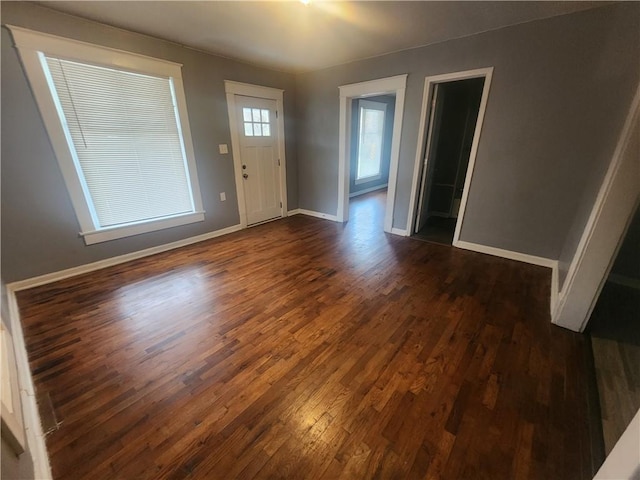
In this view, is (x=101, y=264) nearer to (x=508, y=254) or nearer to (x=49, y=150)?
(x=49, y=150)

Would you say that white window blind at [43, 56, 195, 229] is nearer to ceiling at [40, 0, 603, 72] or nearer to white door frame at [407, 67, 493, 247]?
ceiling at [40, 0, 603, 72]

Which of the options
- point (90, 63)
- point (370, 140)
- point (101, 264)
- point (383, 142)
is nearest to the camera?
point (90, 63)

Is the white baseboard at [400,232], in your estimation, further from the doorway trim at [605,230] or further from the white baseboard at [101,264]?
the white baseboard at [101,264]

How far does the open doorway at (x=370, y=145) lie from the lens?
6.15m

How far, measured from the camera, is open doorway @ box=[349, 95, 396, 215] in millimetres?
6152

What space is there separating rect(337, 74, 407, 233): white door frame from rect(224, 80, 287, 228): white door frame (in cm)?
104

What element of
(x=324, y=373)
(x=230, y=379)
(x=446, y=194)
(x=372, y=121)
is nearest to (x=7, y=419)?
(x=230, y=379)

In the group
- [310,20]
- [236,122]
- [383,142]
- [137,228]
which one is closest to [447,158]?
[383,142]

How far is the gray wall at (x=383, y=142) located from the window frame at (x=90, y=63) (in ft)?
12.1

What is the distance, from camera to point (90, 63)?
255 cm

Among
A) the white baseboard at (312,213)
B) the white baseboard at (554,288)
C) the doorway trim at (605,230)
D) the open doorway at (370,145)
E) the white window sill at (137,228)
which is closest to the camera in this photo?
the doorway trim at (605,230)

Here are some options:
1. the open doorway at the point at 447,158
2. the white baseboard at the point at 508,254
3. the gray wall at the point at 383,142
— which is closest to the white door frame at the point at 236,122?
the gray wall at the point at 383,142

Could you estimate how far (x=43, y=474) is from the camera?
1081 millimetres

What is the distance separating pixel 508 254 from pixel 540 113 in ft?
5.14
